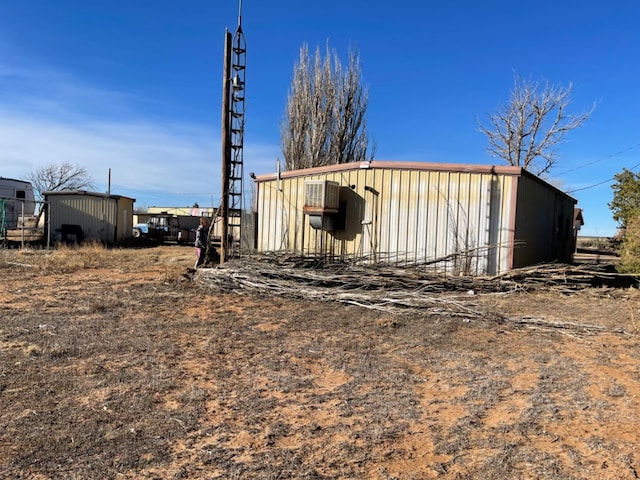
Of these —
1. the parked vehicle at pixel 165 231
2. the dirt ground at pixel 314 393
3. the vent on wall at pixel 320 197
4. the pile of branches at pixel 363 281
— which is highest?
the vent on wall at pixel 320 197

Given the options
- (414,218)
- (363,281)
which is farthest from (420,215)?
(363,281)

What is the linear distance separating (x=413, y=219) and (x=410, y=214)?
0.44ft

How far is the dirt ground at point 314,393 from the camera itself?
9.47 feet

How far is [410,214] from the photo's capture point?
1059cm

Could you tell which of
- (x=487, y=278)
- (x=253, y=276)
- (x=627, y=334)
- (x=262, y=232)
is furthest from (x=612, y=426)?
(x=262, y=232)

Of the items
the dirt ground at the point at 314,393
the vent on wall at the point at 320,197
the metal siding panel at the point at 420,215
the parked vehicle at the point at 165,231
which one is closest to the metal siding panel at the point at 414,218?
the metal siding panel at the point at 420,215

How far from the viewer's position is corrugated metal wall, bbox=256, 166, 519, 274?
32.2ft

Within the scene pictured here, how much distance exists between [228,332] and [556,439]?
4117 millimetres

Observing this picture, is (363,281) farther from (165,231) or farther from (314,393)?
(165,231)

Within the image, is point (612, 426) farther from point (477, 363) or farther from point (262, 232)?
point (262, 232)

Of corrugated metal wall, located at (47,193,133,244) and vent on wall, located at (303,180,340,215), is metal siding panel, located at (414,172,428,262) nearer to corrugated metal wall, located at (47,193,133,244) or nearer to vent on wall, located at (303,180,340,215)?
vent on wall, located at (303,180,340,215)

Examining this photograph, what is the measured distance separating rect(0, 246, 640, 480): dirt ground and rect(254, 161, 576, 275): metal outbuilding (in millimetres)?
2648

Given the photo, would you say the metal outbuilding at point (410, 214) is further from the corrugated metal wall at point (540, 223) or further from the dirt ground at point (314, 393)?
the dirt ground at point (314, 393)

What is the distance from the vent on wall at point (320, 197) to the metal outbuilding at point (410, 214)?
0.02m
